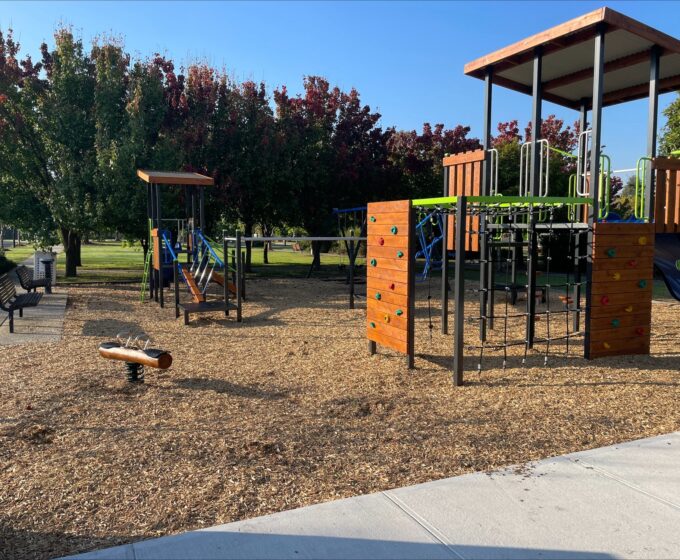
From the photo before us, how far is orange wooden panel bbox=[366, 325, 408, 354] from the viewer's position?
683 centimetres

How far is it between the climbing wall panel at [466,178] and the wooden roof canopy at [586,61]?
142 centimetres

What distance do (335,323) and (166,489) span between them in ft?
23.2

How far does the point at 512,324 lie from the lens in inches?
412

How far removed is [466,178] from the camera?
8.94 metres

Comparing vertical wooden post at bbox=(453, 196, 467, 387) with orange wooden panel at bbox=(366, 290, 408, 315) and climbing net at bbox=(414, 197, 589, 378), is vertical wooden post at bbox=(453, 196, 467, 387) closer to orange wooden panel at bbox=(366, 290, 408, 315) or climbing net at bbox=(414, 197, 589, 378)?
climbing net at bbox=(414, 197, 589, 378)

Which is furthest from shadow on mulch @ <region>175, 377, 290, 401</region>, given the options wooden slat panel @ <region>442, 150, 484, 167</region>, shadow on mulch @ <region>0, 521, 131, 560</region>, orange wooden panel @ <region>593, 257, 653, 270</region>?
wooden slat panel @ <region>442, 150, 484, 167</region>

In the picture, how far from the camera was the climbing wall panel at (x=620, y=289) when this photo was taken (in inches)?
283

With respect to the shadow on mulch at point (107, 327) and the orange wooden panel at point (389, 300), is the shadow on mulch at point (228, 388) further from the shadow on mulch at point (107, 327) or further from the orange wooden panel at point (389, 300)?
the shadow on mulch at point (107, 327)

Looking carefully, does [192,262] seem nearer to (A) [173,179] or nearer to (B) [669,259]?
(A) [173,179]

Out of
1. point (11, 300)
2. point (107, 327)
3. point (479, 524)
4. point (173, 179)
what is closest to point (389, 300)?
point (479, 524)

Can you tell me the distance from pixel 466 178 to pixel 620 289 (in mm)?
2890

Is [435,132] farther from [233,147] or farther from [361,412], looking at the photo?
[361,412]

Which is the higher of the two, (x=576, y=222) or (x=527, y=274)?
(x=576, y=222)

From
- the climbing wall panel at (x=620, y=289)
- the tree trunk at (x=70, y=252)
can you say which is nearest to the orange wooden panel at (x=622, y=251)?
the climbing wall panel at (x=620, y=289)
